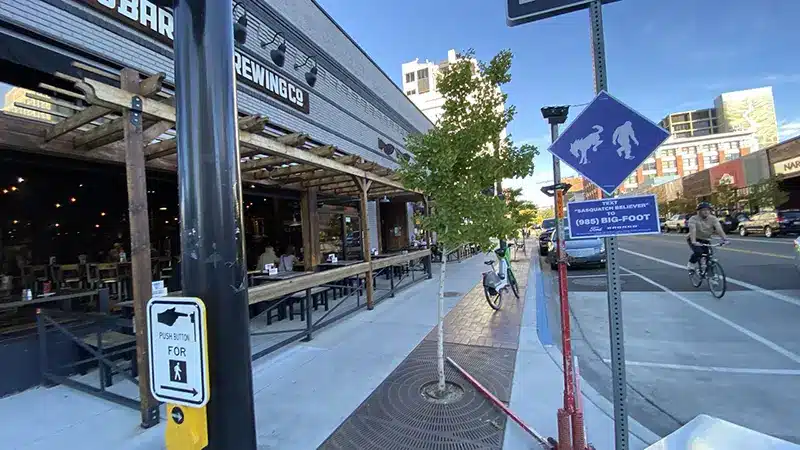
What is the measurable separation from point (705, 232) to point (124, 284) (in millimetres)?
12196

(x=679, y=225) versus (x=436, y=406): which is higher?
(x=679, y=225)

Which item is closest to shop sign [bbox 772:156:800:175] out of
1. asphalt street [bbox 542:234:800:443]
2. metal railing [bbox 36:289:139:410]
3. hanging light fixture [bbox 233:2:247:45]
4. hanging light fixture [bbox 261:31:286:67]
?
asphalt street [bbox 542:234:800:443]

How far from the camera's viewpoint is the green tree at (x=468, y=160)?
12.7ft

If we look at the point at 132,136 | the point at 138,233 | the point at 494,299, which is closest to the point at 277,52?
the point at 132,136

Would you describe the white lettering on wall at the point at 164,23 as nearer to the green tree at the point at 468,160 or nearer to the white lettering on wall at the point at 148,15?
the white lettering on wall at the point at 148,15

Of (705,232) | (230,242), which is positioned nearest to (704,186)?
(705,232)

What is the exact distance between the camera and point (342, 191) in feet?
37.1

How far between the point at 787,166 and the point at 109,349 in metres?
39.7

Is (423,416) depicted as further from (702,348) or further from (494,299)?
(494,299)

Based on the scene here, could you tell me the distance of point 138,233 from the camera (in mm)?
3496

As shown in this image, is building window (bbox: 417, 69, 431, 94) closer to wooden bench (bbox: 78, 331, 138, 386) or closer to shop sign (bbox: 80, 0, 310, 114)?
shop sign (bbox: 80, 0, 310, 114)

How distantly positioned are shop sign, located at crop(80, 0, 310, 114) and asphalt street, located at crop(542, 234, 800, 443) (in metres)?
5.40

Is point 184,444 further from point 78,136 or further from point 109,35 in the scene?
point 109,35

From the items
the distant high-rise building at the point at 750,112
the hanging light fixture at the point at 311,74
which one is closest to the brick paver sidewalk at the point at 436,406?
the hanging light fixture at the point at 311,74
